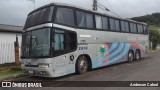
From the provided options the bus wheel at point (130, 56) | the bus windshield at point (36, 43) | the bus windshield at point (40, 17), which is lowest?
the bus wheel at point (130, 56)

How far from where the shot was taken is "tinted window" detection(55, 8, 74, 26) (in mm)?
11652

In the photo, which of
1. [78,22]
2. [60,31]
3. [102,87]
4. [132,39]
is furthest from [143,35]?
[102,87]

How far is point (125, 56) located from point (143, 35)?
15.3 ft

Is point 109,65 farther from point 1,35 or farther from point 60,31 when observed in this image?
point 1,35

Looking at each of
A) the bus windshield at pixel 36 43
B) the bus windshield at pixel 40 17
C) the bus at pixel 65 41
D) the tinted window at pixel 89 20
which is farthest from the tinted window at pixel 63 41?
the tinted window at pixel 89 20

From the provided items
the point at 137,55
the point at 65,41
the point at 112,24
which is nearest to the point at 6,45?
the point at 112,24

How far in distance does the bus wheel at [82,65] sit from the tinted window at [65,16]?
2018mm

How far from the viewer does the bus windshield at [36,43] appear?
11.0 meters

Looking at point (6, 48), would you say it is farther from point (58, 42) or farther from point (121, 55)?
point (121, 55)

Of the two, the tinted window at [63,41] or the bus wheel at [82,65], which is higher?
the tinted window at [63,41]

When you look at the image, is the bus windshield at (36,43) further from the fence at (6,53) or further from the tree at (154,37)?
the tree at (154,37)

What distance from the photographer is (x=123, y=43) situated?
17.9m

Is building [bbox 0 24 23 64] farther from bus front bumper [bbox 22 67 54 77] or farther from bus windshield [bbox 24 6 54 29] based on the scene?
bus front bumper [bbox 22 67 54 77]

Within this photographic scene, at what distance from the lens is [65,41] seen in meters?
11.8
